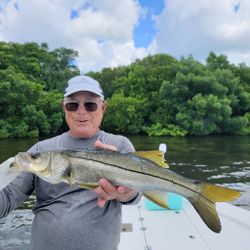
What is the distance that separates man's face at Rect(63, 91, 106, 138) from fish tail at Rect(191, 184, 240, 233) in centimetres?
97

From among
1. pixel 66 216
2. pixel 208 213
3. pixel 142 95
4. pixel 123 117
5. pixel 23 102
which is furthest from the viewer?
pixel 142 95

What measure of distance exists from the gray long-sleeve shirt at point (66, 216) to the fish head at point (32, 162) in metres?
0.39

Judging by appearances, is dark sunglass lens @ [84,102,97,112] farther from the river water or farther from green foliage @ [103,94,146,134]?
green foliage @ [103,94,146,134]

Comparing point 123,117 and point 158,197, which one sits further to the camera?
point 123,117

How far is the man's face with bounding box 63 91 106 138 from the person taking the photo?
109 inches

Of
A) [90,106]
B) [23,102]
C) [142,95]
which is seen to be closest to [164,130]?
[142,95]

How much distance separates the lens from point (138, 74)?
162 ft

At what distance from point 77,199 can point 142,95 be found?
151 ft

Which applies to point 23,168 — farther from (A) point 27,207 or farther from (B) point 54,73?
(B) point 54,73

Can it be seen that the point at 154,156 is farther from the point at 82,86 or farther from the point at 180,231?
the point at 180,231

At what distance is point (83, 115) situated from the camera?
2.76 meters

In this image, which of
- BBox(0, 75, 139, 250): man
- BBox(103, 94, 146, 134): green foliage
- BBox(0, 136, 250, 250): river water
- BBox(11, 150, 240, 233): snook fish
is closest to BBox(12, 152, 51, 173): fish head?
BBox(11, 150, 240, 233): snook fish

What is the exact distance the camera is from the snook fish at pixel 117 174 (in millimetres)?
2223

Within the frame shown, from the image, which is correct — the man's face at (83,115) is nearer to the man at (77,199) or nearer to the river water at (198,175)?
the man at (77,199)
